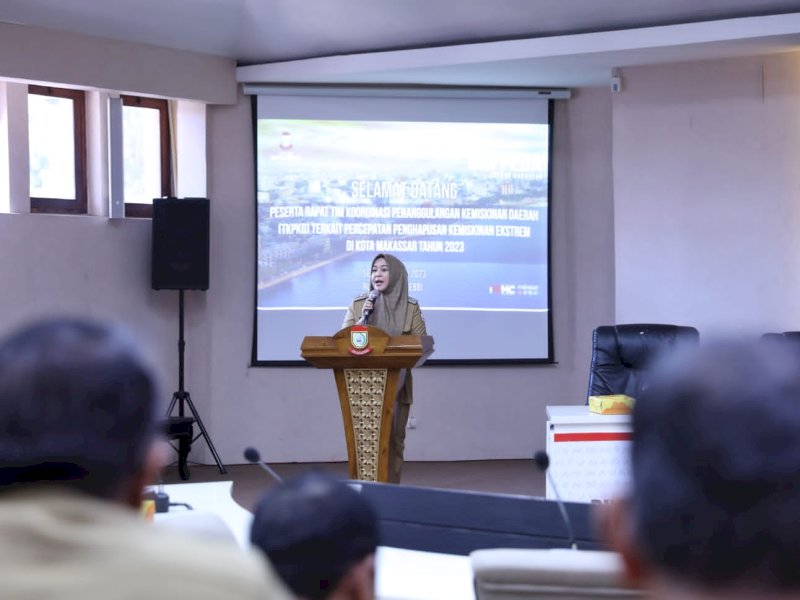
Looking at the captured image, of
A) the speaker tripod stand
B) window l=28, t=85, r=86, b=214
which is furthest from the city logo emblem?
window l=28, t=85, r=86, b=214

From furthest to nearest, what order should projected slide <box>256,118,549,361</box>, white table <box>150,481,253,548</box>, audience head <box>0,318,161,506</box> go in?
projected slide <box>256,118,549,361</box>, white table <box>150,481,253,548</box>, audience head <box>0,318,161,506</box>

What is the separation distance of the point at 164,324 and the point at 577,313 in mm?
3210

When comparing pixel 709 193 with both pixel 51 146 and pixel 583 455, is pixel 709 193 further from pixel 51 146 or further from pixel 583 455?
pixel 51 146

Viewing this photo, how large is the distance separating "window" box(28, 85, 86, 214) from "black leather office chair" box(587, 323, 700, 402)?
13.4 ft

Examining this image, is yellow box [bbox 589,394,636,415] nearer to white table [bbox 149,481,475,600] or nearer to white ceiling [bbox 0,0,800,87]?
white table [bbox 149,481,475,600]

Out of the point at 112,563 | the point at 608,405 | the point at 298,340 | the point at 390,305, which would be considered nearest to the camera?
the point at 112,563

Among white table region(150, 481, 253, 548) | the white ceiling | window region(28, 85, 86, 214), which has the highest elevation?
the white ceiling

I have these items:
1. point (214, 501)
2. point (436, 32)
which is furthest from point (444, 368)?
point (214, 501)

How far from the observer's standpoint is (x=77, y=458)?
2.55 feet

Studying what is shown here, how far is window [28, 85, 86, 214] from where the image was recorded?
24.1 ft

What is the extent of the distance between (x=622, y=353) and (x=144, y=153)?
4.25 meters

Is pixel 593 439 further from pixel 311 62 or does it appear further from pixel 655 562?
pixel 311 62

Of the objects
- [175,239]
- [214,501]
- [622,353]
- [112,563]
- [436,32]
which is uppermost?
[436,32]

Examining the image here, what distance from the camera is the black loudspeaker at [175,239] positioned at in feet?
24.8
